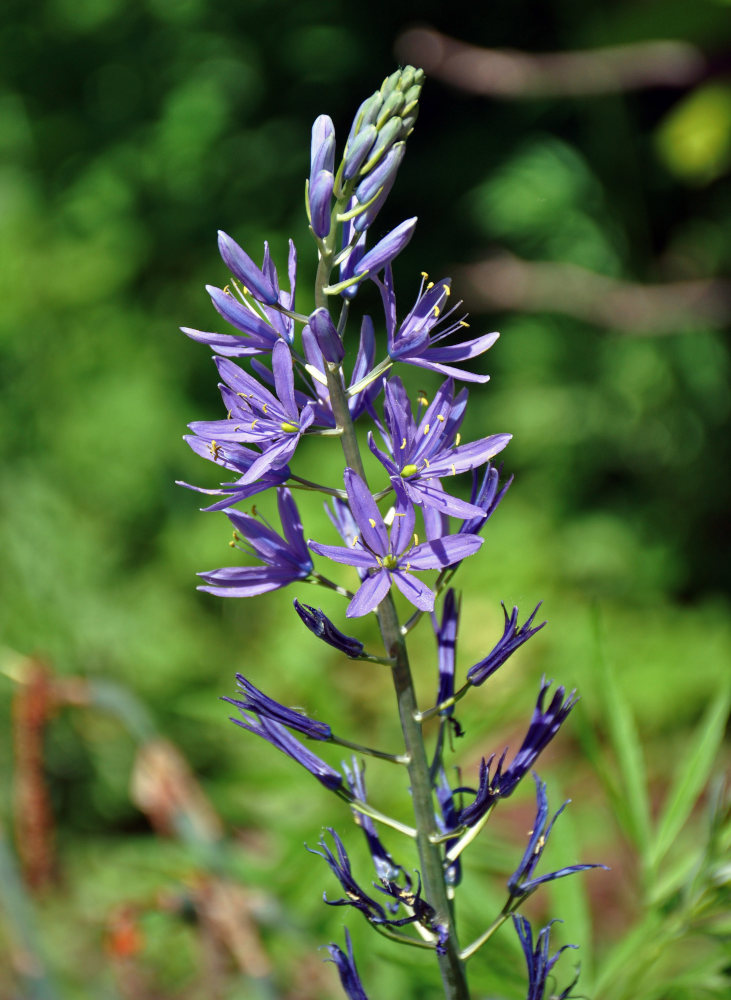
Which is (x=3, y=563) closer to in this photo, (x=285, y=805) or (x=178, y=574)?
(x=178, y=574)

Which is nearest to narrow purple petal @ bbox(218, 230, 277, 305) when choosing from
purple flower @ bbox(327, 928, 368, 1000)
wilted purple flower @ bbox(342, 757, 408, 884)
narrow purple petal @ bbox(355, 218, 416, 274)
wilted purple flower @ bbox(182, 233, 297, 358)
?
wilted purple flower @ bbox(182, 233, 297, 358)

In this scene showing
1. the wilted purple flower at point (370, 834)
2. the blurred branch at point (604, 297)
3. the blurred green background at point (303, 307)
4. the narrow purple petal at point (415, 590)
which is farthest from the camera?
the blurred branch at point (604, 297)

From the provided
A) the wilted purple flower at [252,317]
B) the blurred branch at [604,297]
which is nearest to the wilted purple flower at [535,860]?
the wilted purple flower at [252,317]

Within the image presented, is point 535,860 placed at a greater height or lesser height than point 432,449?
lesser

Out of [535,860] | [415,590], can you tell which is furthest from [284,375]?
[535,860]

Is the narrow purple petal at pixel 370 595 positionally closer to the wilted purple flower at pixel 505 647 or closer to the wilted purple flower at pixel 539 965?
the wilted purple flower at pixel 505 647

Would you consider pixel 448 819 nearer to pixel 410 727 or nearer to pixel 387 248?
pixel 410 727

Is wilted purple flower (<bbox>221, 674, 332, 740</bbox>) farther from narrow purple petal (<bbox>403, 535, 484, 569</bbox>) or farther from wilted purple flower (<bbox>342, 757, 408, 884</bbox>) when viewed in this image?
narrow purple petal (<bbox>403, 535, 484, 569</bbox>)

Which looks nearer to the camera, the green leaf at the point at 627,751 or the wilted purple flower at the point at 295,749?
the wilted purple flower at the point at 295,749
